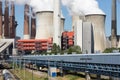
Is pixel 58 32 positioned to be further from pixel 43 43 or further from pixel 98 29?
pixel 43 43

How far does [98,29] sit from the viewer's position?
13425 centimetres

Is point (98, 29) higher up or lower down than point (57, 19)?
lower down

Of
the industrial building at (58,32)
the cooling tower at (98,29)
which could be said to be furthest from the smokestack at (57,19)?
the cooling tower at (98,29)

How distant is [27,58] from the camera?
124000 millimetres

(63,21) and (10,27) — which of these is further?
(10,27)

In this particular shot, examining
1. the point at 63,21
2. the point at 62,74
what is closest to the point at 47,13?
the point at 63,21

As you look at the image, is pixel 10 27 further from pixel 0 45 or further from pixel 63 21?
pixel 63 21

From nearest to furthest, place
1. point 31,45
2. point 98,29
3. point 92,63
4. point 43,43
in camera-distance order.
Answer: point 92,63, point 98,29, point 43,43, point 31,45

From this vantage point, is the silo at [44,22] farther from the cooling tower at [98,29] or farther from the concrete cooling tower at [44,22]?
the cooling tower at [98,29]

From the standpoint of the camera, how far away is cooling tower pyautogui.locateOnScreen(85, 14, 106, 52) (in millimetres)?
132250

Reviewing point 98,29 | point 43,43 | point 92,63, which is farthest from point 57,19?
point 92,63

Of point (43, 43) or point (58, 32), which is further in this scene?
point (43, 43)

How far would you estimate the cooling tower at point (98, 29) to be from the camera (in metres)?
132

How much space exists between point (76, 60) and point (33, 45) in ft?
353
